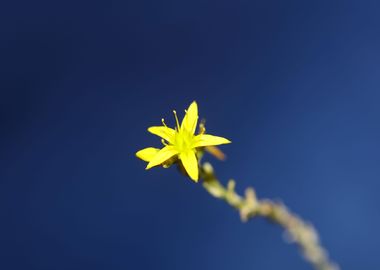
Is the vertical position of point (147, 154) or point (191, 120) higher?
point (191, 120)

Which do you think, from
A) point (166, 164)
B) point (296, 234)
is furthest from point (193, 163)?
point (296, 234)

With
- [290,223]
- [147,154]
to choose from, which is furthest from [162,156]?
[290,223]

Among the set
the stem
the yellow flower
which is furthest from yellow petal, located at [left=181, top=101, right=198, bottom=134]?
the stem

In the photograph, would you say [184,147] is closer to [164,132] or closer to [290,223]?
[164,132]

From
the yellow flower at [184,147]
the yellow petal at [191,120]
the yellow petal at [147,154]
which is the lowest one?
the yellow petal at [147,154]

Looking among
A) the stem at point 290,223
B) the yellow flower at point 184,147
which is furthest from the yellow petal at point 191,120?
the stem at point 290,223

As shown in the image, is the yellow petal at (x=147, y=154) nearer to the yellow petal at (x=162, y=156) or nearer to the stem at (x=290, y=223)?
the yellow petal at (x=162, y=156)

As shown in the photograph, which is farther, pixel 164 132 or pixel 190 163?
pixel 164 132
